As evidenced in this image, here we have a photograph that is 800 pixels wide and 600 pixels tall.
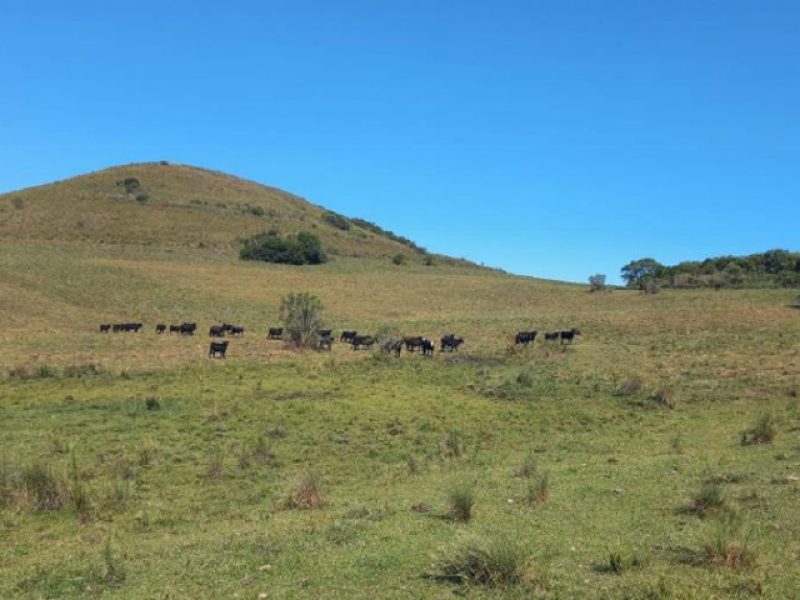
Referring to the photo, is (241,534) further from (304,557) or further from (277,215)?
(277,215)

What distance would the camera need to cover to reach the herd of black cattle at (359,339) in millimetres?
37906

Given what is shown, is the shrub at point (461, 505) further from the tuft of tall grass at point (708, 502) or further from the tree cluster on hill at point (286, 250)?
the tree cluster on hill at point (286, 250)

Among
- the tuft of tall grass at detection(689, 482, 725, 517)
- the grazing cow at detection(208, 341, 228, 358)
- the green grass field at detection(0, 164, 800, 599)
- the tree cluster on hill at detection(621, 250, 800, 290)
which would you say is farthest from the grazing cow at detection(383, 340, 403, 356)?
the tree cluster on hill at detection(621, 250, 800, 290)

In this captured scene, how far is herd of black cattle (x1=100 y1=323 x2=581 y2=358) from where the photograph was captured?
37.9 meters

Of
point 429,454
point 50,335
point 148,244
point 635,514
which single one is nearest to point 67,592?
point 635,514

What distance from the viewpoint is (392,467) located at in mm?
16016

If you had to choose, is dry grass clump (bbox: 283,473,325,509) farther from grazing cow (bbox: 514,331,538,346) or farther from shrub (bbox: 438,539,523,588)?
grazing cow (bbox: 514,331,538,346)

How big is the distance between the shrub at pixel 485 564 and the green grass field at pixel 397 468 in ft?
0.08

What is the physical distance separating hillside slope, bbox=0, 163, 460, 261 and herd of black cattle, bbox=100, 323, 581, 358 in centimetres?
4863

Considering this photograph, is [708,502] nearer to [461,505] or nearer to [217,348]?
[461,505]

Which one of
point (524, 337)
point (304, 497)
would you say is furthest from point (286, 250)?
point (304, 497)

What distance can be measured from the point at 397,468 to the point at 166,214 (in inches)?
3838

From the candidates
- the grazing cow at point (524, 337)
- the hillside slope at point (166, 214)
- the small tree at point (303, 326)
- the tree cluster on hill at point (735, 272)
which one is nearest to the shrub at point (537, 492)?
the small tree at point (303, 326)

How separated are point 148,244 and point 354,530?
284 feet
